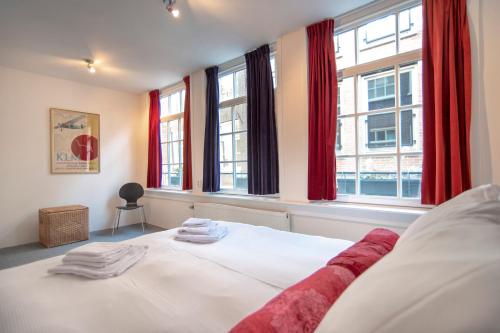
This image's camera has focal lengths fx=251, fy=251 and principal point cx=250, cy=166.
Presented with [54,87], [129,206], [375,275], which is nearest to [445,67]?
[375,275]

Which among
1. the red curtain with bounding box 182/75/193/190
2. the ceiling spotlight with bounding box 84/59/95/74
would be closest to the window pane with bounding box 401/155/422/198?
the red curtain with bounding box 182/75/193/190

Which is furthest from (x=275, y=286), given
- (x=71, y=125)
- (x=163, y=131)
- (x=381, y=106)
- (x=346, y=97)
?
(x=71, y=125)

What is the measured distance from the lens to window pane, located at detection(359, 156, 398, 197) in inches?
91.0

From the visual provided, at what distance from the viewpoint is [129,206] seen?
433 cm

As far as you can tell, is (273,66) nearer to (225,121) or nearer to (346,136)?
(225,121)

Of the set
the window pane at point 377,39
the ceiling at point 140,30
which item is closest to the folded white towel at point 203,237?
the ceiling at point 140,30

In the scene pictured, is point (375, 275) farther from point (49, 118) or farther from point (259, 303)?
point (49, 118)

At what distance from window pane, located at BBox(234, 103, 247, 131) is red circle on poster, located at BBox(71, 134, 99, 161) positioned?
271 cm

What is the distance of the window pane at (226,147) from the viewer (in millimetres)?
3637

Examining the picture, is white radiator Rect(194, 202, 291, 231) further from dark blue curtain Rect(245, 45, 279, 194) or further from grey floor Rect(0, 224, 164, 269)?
grey floor Rect(0, 224, 164, 269)

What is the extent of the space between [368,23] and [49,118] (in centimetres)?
462

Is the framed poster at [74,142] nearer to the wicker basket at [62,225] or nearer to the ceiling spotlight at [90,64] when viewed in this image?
the wicker basket at [62,225]

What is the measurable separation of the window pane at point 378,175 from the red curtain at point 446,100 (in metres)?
0.32

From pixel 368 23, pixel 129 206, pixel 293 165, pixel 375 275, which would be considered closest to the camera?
pixel 375 275
